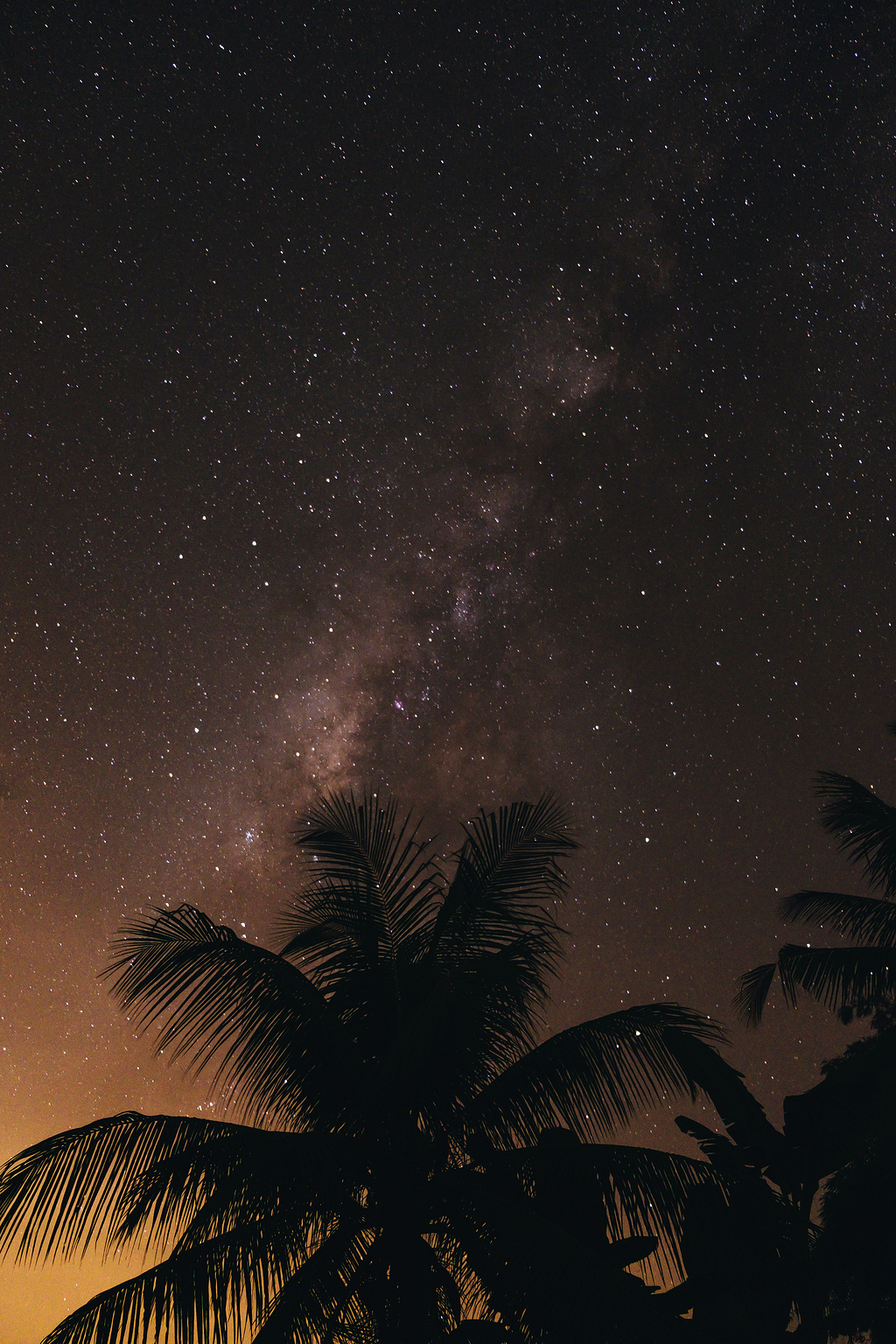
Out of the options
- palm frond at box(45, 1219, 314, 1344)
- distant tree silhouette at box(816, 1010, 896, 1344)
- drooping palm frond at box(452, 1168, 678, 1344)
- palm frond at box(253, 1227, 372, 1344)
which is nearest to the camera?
drooping palm frond at box(452, 1168, 678, 1344)

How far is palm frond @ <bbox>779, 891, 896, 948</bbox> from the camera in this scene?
10367mm

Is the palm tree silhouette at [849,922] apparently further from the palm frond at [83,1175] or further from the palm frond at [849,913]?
the palm frond at [83,1175]

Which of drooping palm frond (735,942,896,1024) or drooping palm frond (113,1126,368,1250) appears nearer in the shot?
drooping palm frond (113,1126,368,1250)

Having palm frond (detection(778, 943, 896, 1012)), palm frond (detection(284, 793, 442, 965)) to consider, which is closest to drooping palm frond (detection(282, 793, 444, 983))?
palm frond (detection(284, 793, 442, 965))

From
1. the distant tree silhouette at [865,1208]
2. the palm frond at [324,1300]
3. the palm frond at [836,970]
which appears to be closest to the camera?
the palm frond at [324,1300]

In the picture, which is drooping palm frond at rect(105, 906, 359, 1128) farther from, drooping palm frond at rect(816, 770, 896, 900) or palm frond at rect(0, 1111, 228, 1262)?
drooping palm frond at rect(816, 770, 896, 900)

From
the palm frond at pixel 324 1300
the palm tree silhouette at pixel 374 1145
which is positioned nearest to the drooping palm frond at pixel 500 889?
the palm tree silhouette at pixel 374 1145

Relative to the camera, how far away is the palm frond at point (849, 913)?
1037 cm

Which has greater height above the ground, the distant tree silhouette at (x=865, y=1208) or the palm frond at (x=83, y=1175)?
the palm frond at (x=83, y=1175)

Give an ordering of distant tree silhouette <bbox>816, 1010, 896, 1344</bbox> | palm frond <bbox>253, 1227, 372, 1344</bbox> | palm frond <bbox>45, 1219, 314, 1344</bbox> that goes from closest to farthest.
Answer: palm frond <bbox>45, 1219, 314, 1344</bbox>
palm frond <bbox>253, 1227, 372, 1344</bbox>
distant tree silhouette <bbox>816, 1010, 896, 1344</bbox>

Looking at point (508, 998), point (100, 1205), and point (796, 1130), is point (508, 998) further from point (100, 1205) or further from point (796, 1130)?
point (100, 1205)

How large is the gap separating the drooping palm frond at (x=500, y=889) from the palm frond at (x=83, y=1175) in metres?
2.31

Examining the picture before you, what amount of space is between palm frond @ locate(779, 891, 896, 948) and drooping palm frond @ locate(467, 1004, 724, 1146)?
532cm

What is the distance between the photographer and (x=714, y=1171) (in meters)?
5.67
